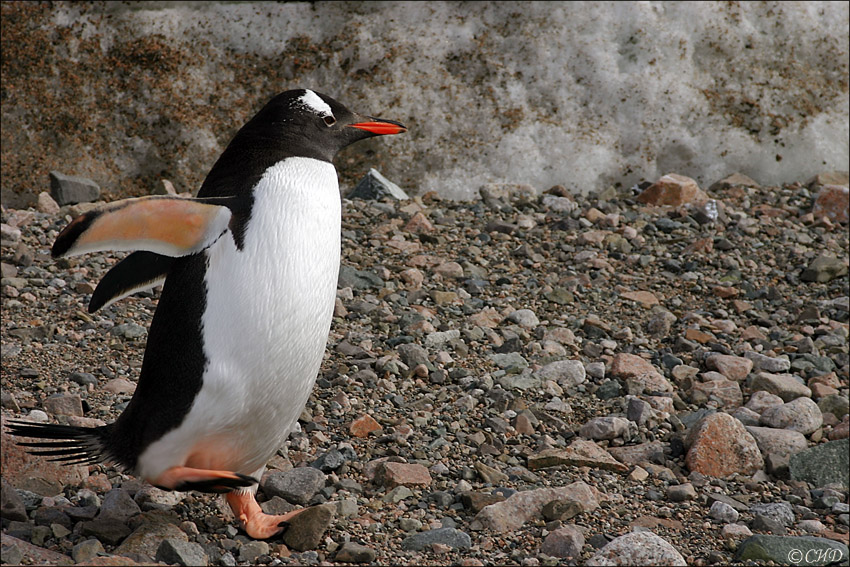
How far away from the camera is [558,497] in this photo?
3174 mm

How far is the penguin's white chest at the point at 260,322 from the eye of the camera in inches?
107

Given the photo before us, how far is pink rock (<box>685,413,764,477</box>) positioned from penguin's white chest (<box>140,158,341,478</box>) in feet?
5.54

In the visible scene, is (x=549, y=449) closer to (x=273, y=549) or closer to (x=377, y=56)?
(x=273, y=549)

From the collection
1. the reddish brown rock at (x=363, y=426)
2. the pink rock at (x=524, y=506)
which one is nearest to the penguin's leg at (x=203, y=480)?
the pink rock at (x=524, y=506)

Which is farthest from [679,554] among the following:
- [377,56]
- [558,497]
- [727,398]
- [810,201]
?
[377,56]

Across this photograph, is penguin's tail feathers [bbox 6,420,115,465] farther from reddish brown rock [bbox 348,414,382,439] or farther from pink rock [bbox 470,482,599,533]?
pink rock [bbox 470,482,599,533]

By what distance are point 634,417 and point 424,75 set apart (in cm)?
374

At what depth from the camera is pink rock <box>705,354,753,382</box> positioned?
4.46 meters

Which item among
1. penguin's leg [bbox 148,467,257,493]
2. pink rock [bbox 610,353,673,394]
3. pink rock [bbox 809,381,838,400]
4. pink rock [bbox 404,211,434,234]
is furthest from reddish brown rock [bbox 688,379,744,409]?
penguin's leg [bbox 148,467,257,493]

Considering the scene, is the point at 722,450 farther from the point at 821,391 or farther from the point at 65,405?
the point at 65,405

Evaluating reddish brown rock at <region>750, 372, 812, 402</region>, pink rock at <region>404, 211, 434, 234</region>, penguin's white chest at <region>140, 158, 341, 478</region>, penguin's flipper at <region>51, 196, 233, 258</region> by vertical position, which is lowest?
reddish brown rock at <region>750, 372, 812, 402</region>

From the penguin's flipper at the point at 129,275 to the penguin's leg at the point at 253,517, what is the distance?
2.56 ft

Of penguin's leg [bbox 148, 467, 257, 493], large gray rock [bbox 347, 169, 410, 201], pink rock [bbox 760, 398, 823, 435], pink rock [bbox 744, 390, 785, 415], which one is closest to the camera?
penguin's leg [bbox 148, 467, 257, 493]

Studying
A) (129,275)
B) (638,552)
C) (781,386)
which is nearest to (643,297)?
(781,386)
